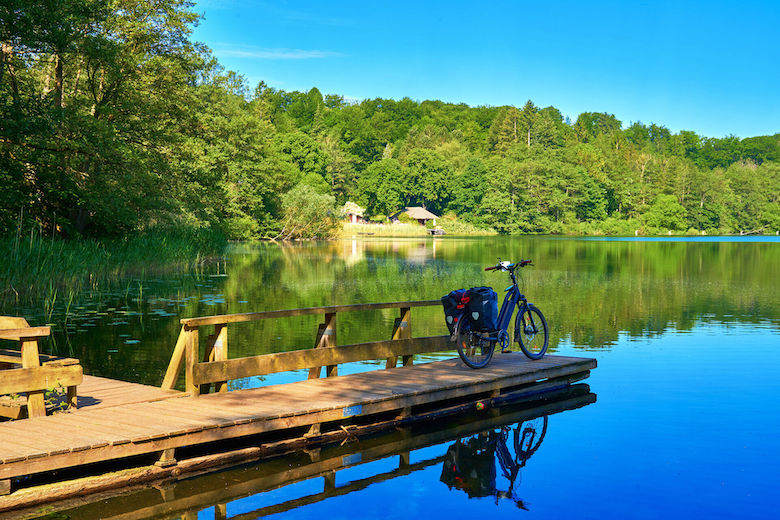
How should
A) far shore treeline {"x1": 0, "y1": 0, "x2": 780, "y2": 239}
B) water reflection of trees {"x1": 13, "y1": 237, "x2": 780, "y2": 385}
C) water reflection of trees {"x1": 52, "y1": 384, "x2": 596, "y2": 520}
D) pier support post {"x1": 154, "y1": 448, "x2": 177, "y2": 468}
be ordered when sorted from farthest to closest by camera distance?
far shore treeline {"x1": 0, "y1": 0, "x2": 780, "y2": 239}
water reflection of trees {"x1": 13, "y1": 237, "x2": 780, "y2": 385}
pier support post {"x1": 154, "y1": 448, "x2": 177, "y2": 468}
water reflection of trees {"x1": 52, "y1": 384, "x2": 596, "y2": 520}

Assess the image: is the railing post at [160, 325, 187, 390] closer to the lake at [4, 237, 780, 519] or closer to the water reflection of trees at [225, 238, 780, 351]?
the lake at [4, 237, 780, 519]

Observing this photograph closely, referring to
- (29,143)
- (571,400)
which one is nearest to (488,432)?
(571,400)

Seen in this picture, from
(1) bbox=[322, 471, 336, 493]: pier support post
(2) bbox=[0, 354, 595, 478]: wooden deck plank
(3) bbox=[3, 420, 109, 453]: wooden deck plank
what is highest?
(3) bbox=[3, 420, 109, 453]: wooden deck plank

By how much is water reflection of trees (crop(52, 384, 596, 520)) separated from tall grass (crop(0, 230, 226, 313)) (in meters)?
11.8

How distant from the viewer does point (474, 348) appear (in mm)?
11141

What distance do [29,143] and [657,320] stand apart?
743 inches

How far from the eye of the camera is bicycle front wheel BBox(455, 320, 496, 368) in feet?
35.6

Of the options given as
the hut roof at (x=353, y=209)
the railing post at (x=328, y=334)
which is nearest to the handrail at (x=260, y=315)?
the railing post at (x=328, y=334)

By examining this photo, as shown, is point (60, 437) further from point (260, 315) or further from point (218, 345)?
point (260, 315)

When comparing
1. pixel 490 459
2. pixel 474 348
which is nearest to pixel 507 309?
pixel 474 348

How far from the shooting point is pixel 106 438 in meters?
6.73

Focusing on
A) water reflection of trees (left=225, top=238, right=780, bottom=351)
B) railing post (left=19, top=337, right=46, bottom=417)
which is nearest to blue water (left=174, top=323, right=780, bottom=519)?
railing post (left=19, top=337, right=46, bottom=417)

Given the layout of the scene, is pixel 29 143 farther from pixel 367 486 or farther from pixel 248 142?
pixel 248 142

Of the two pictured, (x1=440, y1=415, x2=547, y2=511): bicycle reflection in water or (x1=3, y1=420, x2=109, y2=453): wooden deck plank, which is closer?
(x1=3, y1=420, x2=109, y2=453): wooden deck plank
